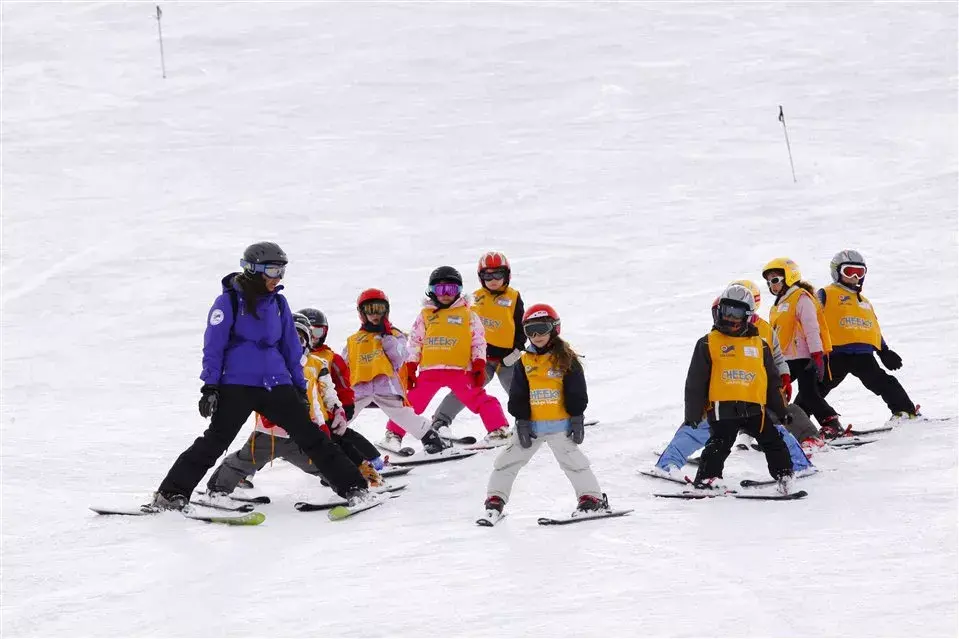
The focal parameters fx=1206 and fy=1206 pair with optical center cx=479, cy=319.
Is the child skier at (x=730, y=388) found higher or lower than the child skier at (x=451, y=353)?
lower

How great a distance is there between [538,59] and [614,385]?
15985mm

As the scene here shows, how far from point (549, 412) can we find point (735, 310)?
4.95 ft

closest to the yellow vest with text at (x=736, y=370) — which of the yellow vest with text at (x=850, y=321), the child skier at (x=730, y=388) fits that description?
the child skier at (x=730, y=388)

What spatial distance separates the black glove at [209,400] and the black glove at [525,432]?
1.91 m

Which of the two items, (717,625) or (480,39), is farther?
(480,39)

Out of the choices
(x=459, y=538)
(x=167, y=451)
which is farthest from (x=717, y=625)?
(x=167, y=451)

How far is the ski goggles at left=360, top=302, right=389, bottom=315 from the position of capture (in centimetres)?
998

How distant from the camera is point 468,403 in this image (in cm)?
1027

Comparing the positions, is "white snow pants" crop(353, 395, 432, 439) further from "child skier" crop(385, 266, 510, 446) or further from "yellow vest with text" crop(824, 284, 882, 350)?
"yellow vest with text" crop(824, 284, 882, 350)

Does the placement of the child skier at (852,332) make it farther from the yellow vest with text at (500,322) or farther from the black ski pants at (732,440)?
the yellow vest with text at (500,322)

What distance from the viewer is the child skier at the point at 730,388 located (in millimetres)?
8133

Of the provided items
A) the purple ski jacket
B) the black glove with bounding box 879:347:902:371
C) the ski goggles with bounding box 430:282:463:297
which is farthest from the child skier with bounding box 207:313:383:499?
the black glove with bounding box 879:347:902:371

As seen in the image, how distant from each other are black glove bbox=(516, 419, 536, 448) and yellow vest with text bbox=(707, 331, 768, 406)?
4.51 feet

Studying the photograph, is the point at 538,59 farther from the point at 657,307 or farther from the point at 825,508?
the point at 825,508
